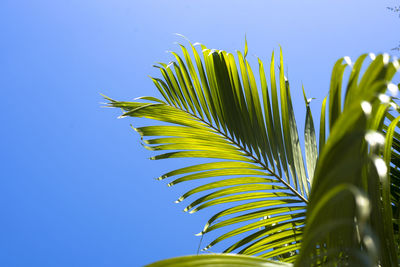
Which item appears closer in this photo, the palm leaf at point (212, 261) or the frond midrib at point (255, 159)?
the palm leaf at point (212, 261)

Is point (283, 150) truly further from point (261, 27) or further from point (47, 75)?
point (47, 75)

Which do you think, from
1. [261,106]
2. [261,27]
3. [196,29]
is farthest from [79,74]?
[261,106]

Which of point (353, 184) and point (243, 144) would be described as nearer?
point (353, 184)

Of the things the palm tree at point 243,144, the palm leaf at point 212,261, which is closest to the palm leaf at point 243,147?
the palm tree at point 243,144

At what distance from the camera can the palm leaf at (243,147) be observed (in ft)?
4.12

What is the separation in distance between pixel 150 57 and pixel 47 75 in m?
4.68

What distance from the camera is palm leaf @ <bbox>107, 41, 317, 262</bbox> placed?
4.12 feet

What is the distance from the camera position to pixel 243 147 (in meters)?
1.42

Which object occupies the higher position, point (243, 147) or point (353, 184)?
point (243, 147)

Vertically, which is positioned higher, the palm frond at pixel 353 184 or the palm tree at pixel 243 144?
the palm tree at pixel 243 144

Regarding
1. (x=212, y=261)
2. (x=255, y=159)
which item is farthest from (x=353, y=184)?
(x=255, y=159)

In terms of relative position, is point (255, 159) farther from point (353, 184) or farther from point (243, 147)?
point (353, 184)

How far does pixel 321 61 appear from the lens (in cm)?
1922

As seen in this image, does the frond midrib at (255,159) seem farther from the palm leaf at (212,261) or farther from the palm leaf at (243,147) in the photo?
the palm leaf at (212,261)
